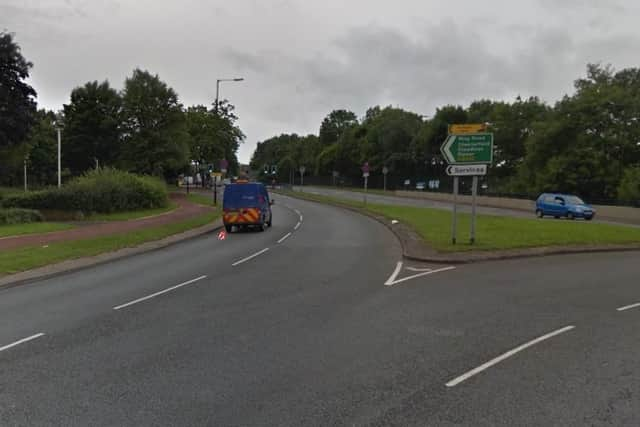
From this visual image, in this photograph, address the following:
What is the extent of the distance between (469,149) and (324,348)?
36.6ft

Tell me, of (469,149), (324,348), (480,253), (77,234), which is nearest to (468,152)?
(469,149)

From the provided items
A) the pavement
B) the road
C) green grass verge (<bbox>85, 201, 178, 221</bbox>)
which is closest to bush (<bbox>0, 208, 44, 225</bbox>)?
green grass verge (<bbox>85, 201, 178, 221</bbox>)

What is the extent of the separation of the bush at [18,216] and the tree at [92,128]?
30.5m

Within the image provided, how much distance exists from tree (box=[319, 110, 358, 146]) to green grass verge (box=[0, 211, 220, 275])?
381 ft

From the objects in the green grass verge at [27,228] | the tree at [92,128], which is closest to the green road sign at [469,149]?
→ the green grass verge at [27,228]

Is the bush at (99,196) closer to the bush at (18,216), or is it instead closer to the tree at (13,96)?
the bush at (18,216)

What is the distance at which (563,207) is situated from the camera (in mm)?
34219

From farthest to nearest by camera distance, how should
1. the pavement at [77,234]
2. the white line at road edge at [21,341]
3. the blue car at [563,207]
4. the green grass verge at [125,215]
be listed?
the blue car at [563,207] < the green grass verge at [125,215] < the pavement at [77,234] < the white line at road edge at [21,341]

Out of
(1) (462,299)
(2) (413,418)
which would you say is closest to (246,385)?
(2) (413,418)

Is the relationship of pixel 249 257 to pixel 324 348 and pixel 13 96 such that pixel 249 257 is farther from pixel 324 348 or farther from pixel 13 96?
pixel 13 96

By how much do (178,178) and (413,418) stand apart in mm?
100672

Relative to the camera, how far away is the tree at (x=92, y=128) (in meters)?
60.3

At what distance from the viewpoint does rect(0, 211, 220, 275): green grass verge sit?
13445mm

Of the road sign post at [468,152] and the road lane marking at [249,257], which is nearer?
the road lane marking at [249,257]
